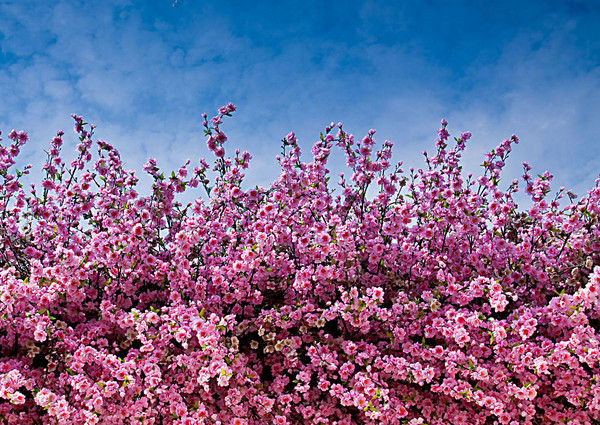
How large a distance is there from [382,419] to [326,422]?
506 millimetres

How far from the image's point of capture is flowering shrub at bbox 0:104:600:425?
4297 millimetres

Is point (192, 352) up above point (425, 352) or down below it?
below

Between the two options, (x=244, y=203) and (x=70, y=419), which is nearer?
(x=70, y=419)

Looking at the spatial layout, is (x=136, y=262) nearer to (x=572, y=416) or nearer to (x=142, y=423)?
(x=142, y=423)

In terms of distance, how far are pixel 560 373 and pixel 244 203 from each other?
11.1 feet

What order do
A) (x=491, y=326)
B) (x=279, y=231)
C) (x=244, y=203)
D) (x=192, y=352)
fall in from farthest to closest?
(x=244, y=203), (x=279, y=231), (x=491, y=326), (x=192, y=352)

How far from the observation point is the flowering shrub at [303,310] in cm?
430

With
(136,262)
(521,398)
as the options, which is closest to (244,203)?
(136,262)

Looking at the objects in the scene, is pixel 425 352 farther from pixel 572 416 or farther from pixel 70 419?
pixel 70 419

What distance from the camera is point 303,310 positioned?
457cm

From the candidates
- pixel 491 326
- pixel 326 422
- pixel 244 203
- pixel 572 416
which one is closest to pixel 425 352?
pixel 491 326

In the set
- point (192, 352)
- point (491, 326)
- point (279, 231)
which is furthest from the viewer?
point (279, 231)

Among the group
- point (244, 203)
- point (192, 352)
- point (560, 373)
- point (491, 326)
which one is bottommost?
point (192, 352)

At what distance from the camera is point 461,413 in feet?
14.9
